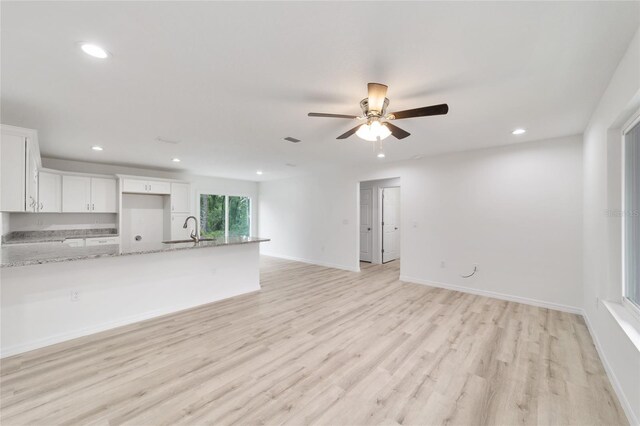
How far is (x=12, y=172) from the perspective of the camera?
8.70ft

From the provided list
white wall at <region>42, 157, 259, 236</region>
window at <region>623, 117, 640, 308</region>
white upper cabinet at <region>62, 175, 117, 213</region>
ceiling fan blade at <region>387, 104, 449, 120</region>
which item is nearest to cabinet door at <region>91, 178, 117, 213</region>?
white upper cabinet at <region>62, 175, 117, 213</region>

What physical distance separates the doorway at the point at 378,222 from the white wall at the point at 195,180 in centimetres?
371

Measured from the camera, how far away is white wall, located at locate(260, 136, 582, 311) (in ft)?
11.9

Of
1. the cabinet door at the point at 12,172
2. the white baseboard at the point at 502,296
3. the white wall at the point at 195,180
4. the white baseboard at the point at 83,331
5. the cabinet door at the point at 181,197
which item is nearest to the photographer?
the white baseboard at the point at 83,331

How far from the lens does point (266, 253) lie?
8352mm

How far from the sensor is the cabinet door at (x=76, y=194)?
498 centimetres

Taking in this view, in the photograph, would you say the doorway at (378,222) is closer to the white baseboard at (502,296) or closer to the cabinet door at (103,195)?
the white baseboard at (502,296)

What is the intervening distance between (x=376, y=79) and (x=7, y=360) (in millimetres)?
4164

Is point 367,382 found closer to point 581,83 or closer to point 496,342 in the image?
point 496,342

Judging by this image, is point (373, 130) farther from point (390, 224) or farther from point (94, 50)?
point (390, 224)

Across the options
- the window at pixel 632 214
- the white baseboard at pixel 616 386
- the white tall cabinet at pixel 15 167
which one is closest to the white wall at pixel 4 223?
the white tall cabinet at pixel 15 167

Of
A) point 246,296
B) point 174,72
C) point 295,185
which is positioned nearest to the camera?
point 174,72

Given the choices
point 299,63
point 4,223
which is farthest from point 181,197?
point 299,63

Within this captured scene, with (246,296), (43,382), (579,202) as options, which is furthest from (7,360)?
(579,202)
